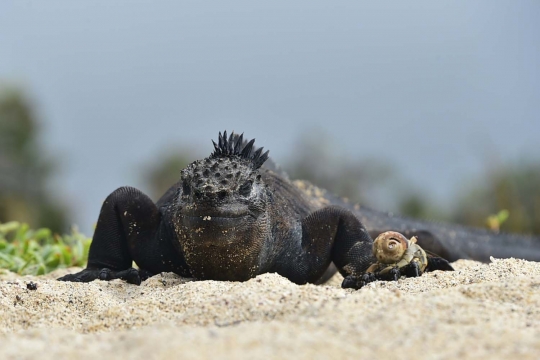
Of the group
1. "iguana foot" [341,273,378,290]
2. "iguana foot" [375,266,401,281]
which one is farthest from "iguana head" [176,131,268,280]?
"iguana foot" [375,266,401,281]

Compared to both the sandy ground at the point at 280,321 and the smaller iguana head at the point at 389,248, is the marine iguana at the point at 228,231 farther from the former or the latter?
the sandy ground at the point at 280,321

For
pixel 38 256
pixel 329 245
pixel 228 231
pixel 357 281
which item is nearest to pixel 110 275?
pixel 228 231

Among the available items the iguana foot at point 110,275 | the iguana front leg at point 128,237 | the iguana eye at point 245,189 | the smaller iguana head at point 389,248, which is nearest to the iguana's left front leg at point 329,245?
the smaller iguana head at point 389,248

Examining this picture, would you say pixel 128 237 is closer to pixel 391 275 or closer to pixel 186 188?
pixel 186 188

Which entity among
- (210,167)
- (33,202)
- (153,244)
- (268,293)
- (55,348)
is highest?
(33,202)

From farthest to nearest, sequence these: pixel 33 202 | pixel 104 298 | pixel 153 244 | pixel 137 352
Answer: pixel 33 202
pixel 153 244
pixel 104 298
pixel 137 352

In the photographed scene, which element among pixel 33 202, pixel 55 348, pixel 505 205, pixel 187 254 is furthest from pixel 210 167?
pixel 33 202

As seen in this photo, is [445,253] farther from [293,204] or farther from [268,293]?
[268,293]
